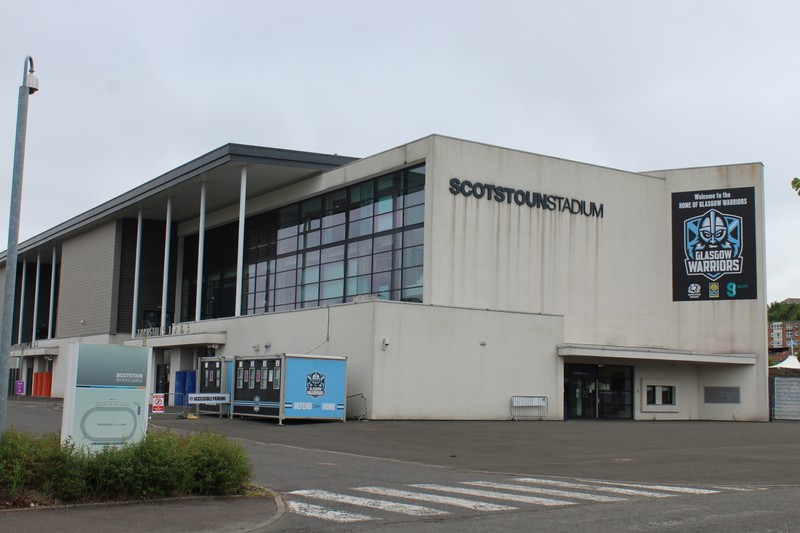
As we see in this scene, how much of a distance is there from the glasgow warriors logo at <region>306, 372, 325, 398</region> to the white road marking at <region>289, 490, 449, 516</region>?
17.0 m

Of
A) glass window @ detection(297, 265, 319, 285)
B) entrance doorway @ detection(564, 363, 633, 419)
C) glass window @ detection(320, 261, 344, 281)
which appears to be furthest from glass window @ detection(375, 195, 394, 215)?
entrance doorway @ detection(564, 363, 633, 419)

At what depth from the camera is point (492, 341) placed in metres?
35.2

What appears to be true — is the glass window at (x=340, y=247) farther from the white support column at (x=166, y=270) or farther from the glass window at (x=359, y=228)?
the white support column at (x=166, y=270)

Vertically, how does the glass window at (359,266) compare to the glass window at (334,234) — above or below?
below

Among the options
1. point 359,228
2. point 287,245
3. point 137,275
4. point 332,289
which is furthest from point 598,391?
point 137,275

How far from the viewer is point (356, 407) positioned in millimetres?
32469

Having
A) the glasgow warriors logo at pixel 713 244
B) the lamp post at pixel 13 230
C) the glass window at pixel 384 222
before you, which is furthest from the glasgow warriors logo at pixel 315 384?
the glasgow warriors logo at pixel 713 244

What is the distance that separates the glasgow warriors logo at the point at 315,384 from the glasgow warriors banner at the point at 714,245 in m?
21.7

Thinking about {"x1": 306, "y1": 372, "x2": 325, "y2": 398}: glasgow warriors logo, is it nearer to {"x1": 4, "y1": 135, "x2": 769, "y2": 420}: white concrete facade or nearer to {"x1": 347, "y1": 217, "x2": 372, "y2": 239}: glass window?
{"x1": 4, "y1": 135, "x2": 769, "y2": 420}: white concrete facade

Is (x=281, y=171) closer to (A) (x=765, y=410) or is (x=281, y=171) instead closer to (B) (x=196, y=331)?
(B) (x=196, y=331)

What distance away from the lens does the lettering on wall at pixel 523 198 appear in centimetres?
3741

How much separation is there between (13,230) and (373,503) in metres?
6.15

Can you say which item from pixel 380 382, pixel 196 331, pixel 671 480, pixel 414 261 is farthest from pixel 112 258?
pixel 671 480

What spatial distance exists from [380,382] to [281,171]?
15709 mm
